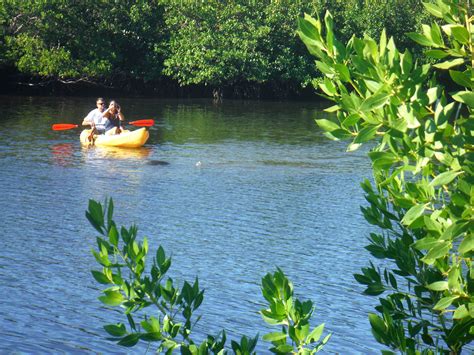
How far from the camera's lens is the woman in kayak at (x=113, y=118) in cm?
2284

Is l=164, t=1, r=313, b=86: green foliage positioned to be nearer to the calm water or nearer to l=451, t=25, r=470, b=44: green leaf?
the calm water

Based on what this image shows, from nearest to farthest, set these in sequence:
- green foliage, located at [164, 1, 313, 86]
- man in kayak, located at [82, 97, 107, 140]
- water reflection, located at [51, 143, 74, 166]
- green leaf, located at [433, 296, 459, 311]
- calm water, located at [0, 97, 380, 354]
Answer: green leaf, located at [433, 296, 459, 311] < calm water, located at [0, 97, 380, 354] < water reflection, located at [51, 143, 74, 166] < man in kayak, located at [82, 97, 107, 140] < green foliage, located at [164, 1, 313, 86]

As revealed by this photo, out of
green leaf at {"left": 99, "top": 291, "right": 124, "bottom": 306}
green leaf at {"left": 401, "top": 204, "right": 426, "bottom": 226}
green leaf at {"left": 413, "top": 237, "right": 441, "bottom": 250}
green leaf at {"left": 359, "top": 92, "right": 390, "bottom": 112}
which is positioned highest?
green leaf at {"left": 359, "top": 92, "right": 390, "bottom": 112}

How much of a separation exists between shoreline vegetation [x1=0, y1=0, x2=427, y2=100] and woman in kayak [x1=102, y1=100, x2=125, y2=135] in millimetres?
16463

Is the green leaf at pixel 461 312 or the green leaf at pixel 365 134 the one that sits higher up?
the green leaf at pixel 365 134

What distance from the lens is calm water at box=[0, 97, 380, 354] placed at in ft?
31.5

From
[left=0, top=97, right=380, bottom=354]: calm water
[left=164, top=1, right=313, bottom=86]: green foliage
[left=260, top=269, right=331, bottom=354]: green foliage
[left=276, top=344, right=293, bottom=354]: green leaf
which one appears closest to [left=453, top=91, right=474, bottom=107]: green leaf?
[left=260, top=269, right=331, bottom=354]: green foliage

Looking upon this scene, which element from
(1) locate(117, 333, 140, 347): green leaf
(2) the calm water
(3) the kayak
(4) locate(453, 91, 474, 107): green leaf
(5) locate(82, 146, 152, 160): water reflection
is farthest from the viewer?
(3) the kayak

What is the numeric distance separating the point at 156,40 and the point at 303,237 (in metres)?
31.5

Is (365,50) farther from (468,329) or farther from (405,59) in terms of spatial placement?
(468,329)

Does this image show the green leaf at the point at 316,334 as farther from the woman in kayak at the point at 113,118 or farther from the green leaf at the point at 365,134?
the woman in kayak at the point at 113,118

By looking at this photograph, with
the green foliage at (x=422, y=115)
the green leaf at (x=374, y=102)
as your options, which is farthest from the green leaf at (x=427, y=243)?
the green leaf at (x=374, y=102)

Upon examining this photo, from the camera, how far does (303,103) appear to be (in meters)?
42.9

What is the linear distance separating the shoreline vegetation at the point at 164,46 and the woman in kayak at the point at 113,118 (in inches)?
648
